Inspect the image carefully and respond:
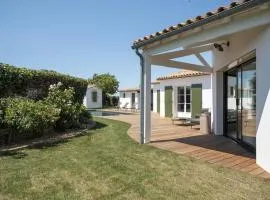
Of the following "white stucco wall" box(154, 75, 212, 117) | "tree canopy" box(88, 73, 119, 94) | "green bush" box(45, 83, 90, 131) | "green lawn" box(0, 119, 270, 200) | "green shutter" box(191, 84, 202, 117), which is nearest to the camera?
"green lawn" box(0, 119, 270, 200)

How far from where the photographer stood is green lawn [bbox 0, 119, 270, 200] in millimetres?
3752

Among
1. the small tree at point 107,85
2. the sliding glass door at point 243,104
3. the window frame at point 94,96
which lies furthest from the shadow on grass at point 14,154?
the small tree at point 107,85

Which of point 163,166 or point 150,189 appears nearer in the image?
point 150,189

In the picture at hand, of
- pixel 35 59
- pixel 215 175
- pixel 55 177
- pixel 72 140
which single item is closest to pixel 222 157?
pixel 215 175

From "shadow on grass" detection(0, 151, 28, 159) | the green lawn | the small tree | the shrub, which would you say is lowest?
the green lawn

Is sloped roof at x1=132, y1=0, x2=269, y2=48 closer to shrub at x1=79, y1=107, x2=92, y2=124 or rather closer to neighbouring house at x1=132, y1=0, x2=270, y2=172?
neighbouring house at x1=132, y1=0, x2=270, y2=172

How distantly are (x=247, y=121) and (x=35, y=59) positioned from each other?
19.6m

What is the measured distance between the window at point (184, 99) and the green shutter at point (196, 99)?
94 cm

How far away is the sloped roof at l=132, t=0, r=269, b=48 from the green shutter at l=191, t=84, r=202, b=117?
29.8 feet

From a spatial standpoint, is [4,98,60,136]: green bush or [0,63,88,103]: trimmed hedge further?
[0,63,88,103]: trimmed hedge

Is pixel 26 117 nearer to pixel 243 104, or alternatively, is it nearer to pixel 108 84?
pixel 243 104

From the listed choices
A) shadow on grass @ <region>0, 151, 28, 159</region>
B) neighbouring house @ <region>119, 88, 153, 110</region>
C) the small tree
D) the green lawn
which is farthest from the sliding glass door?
the small tree

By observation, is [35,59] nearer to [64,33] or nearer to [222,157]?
[64,33]

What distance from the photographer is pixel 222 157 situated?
595 cm
